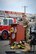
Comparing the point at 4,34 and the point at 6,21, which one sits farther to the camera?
the point at 6,21

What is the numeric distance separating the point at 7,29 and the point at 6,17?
43.6 inches

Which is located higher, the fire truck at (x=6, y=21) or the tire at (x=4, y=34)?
the fire truck at (x=6, y=21)

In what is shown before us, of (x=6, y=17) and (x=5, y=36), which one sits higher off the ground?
(x=6, y=17)

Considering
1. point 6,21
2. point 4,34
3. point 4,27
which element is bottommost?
point 4,34

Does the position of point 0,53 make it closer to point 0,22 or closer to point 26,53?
point 26,53

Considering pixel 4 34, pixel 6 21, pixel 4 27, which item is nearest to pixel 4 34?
pixel 4 34

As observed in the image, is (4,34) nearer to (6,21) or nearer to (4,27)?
(4,27)

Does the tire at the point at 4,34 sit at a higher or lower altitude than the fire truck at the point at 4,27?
lower

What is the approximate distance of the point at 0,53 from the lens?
4660 mm

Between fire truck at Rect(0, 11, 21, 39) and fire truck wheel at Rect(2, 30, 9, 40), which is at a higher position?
fire truck at Rect(0, 11, 21, 39)

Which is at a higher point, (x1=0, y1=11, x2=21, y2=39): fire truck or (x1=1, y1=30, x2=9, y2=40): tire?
(x1=0, y1=11, x2=21, y2=39): fire truck

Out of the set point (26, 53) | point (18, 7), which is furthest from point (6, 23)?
point (26, 53)

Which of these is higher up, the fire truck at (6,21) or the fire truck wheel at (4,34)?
the fire truck at (6,21)

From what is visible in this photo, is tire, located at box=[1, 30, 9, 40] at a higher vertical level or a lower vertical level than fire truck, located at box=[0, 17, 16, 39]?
lower
